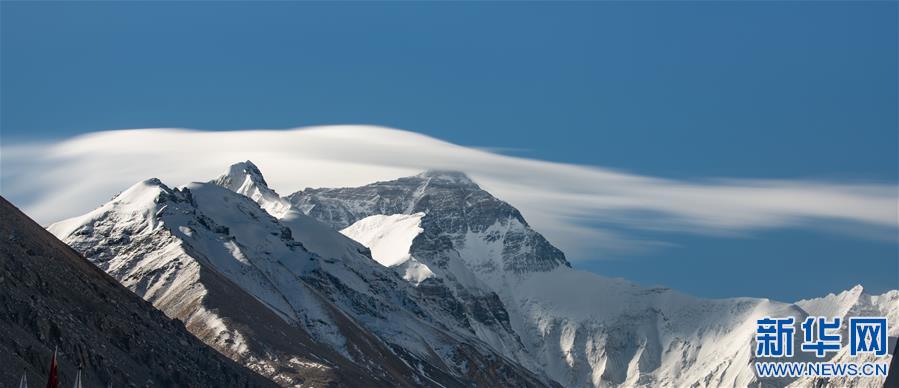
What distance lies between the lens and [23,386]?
17238 cm

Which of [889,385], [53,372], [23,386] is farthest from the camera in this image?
[23,386]

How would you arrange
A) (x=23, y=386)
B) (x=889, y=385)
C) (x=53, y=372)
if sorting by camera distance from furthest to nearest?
(x=23, y=386)
(x=53, y=372)
(x=889, y=385)

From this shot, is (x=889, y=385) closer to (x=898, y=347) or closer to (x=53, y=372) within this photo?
(x=898, y=347)

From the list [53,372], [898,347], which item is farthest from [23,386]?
[898,347]

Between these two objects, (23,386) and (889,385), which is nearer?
(889,385)

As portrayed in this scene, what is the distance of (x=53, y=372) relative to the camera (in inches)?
6117

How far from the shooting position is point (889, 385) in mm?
116500

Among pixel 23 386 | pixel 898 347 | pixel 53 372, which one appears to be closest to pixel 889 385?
pixel 898 347

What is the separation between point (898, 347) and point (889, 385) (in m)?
3.13

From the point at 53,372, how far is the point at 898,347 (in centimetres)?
6873

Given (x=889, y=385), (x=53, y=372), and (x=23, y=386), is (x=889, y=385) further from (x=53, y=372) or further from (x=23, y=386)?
(x=23, y=386)

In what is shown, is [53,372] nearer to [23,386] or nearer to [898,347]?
[23,386]

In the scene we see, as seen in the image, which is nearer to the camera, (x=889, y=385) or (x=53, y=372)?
(x=889, y=385)

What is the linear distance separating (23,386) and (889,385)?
8429 centimetres
